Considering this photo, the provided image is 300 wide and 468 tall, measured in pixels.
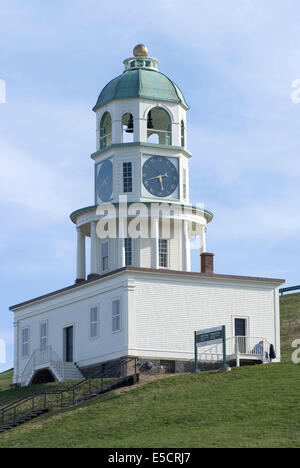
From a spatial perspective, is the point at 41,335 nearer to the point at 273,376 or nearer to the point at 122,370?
the point at 122,370

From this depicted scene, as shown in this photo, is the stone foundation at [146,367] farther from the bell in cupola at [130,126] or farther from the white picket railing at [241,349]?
the bell in cupola at [130,126]

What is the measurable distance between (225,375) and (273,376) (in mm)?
2711

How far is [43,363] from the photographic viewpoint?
6219cm

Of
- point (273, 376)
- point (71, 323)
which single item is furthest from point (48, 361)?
point (273, 376)

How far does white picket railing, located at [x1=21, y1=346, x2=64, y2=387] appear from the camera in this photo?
60.1 meters

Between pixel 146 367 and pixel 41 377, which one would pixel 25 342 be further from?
pixel 146 367

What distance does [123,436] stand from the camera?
4031cm

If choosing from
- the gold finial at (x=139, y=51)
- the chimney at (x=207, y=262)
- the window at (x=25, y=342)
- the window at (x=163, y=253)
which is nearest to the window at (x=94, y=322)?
the window at (x=163, y=253)

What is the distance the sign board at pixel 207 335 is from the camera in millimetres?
52906

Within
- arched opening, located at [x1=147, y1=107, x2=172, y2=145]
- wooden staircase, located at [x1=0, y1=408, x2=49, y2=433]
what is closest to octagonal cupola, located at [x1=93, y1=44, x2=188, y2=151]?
arched opening, located at [x1=147, y1=107, x2=172, y2=145]

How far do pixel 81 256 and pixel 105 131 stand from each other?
712cm

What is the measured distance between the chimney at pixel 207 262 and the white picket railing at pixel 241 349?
393 cm

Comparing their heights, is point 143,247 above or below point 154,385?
above
